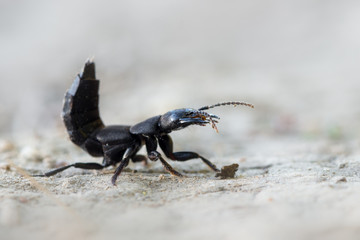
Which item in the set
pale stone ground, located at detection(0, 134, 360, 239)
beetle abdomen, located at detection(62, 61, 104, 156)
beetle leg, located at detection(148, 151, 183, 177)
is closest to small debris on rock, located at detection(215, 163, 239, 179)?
pale stone ground, located at detection(0, 134, 360, 239)

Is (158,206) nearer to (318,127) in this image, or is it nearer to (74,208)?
(74,208)

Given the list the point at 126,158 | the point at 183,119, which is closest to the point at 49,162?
the point at 126,158

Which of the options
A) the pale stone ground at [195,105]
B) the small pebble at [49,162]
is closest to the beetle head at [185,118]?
the pale stone ground at [195,105]

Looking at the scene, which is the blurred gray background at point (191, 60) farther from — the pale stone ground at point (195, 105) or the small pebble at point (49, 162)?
the small pebble at point (49, 162)

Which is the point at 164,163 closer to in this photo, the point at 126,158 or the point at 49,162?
the point at 126,158

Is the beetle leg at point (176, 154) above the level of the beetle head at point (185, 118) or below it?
below

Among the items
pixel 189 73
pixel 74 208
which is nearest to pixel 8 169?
pixel 74 208

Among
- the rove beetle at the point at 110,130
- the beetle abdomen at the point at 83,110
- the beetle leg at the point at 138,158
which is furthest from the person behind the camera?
the beetle leg at the point at 138,158
